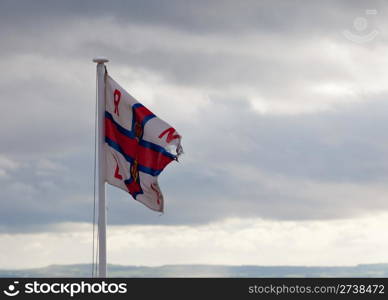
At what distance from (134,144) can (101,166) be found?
178 cm

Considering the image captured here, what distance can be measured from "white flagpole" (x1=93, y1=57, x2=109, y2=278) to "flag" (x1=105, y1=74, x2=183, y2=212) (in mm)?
229

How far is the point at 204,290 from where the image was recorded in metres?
40.8

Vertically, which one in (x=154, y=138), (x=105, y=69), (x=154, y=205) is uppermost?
(x=105, y=69)

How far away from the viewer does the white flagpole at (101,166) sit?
45.0m

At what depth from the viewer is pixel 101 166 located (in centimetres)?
4588

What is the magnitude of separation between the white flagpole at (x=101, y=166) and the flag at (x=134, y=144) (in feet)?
0.75

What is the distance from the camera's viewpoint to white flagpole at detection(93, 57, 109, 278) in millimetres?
44969

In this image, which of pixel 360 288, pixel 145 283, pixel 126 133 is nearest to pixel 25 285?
pixel 145 283

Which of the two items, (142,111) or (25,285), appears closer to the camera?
(25,285)

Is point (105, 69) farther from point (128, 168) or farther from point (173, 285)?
point (173, 285)

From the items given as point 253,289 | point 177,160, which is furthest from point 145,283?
point 177,160

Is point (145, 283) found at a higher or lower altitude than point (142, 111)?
lower

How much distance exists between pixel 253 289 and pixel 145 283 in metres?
4.19

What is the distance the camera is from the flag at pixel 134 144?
151 feet
